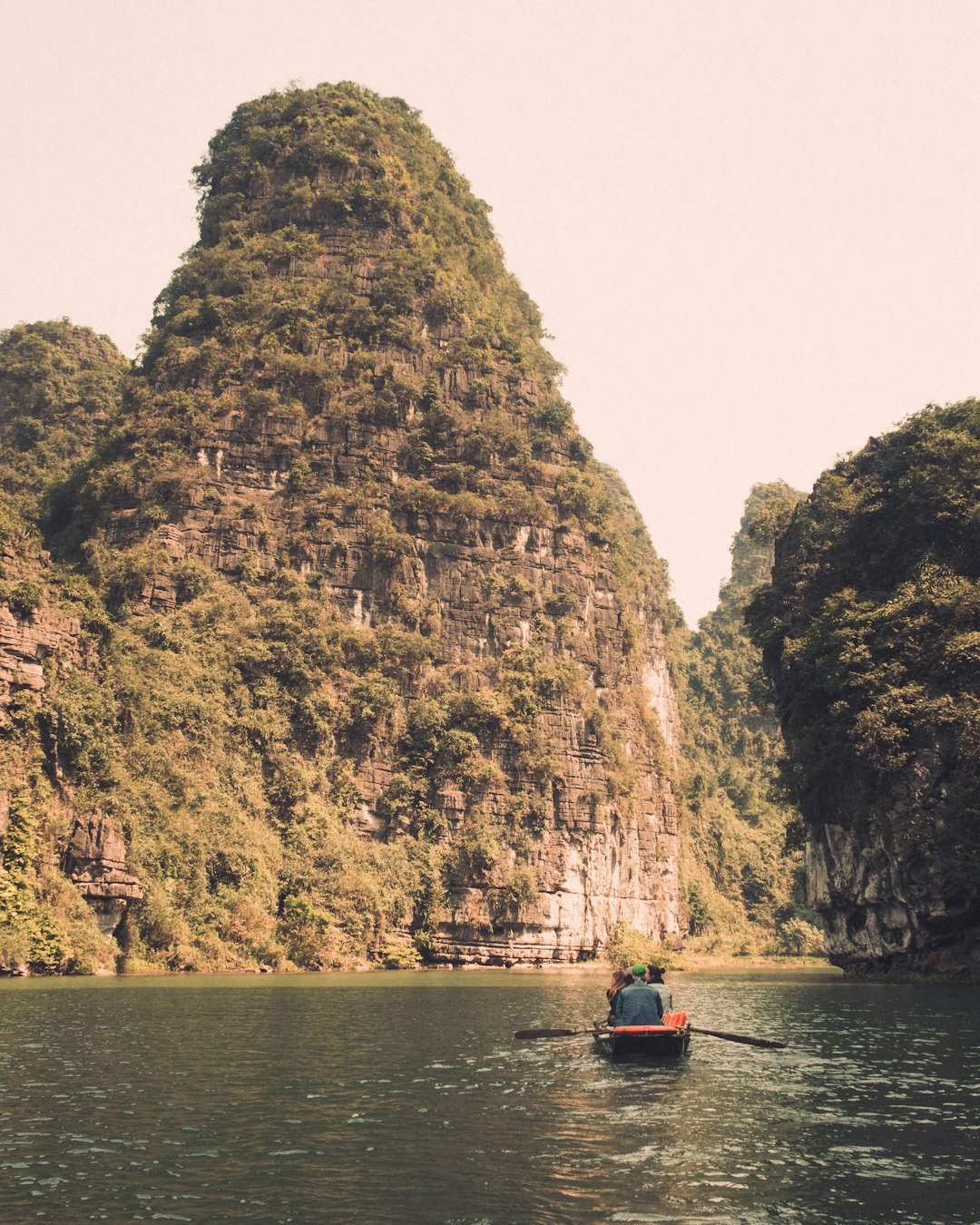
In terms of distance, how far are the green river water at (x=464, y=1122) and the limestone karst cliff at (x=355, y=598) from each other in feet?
85.7

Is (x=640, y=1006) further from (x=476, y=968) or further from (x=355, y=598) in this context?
(x=355, y=598)

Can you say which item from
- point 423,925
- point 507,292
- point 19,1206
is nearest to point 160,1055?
point 19,1206

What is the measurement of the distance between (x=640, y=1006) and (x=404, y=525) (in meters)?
52.5

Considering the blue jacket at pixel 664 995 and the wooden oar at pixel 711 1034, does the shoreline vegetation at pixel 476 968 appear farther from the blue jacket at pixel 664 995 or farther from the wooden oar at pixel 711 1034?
the blue jacket at pixel 664 995

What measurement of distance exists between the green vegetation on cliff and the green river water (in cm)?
5438

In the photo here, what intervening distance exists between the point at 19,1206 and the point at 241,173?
260 feet

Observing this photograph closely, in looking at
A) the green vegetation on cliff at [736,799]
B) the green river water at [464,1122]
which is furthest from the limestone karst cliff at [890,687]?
the green vegetation on cliff at [736,799]

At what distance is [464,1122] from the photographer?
515 inches

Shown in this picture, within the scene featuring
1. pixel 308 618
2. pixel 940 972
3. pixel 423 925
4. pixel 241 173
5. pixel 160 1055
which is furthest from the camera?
pixel 241 173

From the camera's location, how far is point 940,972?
1446 inches

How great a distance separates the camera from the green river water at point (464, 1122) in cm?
991

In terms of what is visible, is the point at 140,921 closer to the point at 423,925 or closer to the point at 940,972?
the point at 423,925

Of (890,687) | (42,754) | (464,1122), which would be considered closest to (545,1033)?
(464,1122)

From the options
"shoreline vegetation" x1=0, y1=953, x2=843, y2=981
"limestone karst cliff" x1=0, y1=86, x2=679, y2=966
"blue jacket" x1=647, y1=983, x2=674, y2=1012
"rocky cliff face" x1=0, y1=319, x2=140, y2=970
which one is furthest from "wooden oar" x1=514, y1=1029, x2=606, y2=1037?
"limestone karst cliff" x1=0, y1=86, x2=679, y2=966
